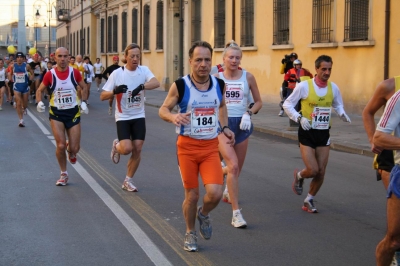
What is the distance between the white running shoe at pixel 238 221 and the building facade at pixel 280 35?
40.2 ft

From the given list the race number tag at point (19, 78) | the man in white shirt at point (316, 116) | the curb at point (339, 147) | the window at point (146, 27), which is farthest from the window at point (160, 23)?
the man in white shirt at point (316, 116)

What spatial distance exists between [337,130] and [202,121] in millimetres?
11072

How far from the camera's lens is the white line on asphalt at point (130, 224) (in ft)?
19.7

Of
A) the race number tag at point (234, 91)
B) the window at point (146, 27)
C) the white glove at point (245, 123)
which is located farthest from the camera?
the window at point (146, 27)

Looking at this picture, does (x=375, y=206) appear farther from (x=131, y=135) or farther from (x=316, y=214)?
(x=131, y=135)

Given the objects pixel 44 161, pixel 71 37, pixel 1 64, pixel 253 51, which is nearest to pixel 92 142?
pixel 44 161

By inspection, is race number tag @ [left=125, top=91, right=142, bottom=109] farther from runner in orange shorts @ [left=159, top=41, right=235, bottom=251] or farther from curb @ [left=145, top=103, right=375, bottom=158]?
curb @ [left=145, top=103, right=375, bottom=158]

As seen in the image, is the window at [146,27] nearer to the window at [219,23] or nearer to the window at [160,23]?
the window at [160,23]

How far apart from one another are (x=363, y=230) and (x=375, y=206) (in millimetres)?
1328

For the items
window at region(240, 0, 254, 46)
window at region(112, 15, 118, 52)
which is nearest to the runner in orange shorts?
window at region(240, 0, 254, 46)

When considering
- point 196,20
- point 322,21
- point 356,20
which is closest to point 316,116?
point 356,20

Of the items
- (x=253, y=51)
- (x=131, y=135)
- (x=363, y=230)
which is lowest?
(x=363, y=230)

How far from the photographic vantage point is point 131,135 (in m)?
9.29

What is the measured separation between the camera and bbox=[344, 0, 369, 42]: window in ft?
64.3
